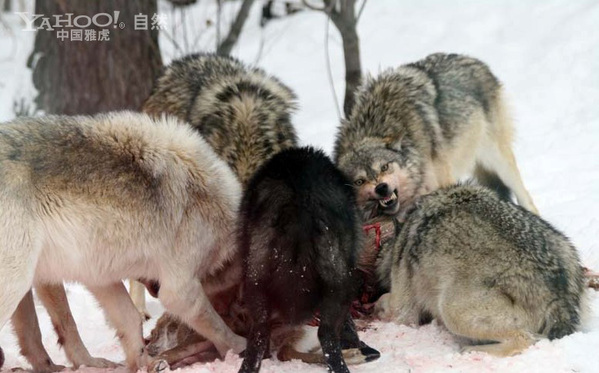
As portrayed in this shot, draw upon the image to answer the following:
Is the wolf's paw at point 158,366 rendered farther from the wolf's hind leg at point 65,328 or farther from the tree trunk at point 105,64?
the tree trunk at point 105,64

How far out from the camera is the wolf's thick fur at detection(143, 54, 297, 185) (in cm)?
627

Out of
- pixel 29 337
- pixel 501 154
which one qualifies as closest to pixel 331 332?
pixel 29 337

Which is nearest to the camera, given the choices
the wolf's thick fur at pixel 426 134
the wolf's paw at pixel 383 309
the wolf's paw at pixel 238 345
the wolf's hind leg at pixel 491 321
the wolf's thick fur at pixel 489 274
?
the wolf's hind leg at pixel 491 321

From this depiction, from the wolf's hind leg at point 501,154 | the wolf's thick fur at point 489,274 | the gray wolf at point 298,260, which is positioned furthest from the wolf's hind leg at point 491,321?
the wolf's hind leg at point 501,154

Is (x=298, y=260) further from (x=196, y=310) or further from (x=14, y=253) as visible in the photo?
(x=14, y=253)

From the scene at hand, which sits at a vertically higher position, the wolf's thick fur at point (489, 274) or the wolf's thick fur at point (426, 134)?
the wolf's thick fur at point (426, 134)

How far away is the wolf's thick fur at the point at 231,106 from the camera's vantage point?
6273mm

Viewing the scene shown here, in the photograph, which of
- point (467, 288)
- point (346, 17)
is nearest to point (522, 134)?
point (346, 17)

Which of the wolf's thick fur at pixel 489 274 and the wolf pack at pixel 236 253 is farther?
the wolf's thick fur at pixel 489 274

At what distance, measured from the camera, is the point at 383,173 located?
21.6ft

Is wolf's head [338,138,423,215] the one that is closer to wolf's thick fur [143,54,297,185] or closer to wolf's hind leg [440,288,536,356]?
wolf's thick fur [143,54,297,185]

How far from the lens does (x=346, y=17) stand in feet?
31.0

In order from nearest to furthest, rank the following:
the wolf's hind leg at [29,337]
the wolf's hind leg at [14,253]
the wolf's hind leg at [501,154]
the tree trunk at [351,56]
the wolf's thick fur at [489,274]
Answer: the wolf's hind leg at [14,253]
the wolf's thick fur at [489,274]
the wolf's hind leg at [29,337]
the wolf's hind leg at [501,154]
the tree trunk at [351,56]

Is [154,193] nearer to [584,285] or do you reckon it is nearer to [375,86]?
[584,285]
